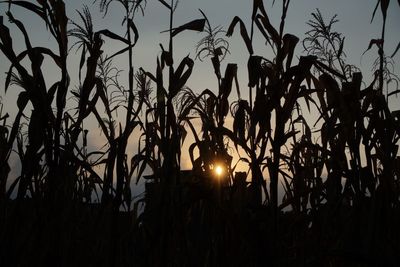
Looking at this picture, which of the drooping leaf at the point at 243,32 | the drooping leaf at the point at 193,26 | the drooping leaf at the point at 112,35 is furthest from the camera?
the drooping leaf at the point at 243,32

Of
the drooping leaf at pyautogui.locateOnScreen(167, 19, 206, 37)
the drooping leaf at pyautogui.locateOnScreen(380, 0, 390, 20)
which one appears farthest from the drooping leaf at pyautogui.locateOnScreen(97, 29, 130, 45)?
the drooping leaf at pyautogui.locateOnScreen(380, 0, 390, 20)

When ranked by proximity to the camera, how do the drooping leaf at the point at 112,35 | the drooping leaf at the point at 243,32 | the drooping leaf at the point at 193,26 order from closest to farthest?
the drooping leaf at the point at 112,35
the drooping leaf at the point at 193,26
the drooping leaf at the point at 243,32

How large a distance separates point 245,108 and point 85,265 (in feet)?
4.28

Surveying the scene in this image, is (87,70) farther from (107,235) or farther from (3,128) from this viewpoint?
(3,128)

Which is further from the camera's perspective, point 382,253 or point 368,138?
point 368,138

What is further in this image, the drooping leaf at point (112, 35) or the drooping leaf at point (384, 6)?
the drooping leaf at point (384, 6)

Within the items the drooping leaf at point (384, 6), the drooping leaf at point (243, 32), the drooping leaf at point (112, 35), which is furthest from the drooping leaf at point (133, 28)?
the drooping leaf at point (384, 6)

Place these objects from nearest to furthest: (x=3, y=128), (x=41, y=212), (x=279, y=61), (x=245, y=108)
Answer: (x=41, y=212), (x=279, y=61), (x=245, y=108), (x=3, y=128)

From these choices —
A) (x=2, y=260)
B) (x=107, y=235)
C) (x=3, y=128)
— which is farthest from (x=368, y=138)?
(x=3, y=128)

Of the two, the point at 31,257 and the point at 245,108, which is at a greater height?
the point at 245,108

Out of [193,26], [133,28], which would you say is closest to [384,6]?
[193,26]

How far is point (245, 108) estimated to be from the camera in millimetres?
2582

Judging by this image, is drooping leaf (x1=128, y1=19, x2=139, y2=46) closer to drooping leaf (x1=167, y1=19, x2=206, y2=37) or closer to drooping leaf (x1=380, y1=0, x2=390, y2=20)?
drooping leaf (x1=167, y1=19, x2=206, y2=37)

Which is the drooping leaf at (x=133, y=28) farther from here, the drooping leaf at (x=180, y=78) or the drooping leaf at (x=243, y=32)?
the drooping leaf at (x=243, y=32)
